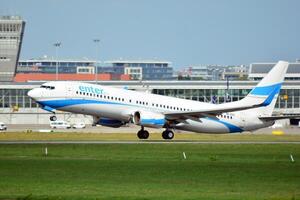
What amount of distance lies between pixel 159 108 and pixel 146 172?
32916 mm

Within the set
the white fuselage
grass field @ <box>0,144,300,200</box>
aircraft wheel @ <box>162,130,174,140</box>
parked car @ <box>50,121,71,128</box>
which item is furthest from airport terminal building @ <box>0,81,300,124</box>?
grass field @ <box>0,144,300,200</box>

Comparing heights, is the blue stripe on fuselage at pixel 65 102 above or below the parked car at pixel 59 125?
above

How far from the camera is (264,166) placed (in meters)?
50.7

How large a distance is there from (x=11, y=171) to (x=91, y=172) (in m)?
3.84

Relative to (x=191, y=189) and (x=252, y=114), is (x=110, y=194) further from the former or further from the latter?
(x=252, y=114)

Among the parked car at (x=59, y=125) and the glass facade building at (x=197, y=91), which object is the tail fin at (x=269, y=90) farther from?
the glass facade building at (x=197, y=91)

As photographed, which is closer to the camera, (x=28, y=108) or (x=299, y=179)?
(x=299, y=179)

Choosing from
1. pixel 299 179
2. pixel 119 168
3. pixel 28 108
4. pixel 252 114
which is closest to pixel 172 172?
pixel 119 168

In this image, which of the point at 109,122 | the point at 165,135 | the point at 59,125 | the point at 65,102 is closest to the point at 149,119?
the point at 165,135

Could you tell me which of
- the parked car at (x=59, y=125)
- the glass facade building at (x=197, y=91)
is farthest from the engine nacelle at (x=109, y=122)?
the glass facade building at (x=197, y=91)

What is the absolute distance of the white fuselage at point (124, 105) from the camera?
7800 cm

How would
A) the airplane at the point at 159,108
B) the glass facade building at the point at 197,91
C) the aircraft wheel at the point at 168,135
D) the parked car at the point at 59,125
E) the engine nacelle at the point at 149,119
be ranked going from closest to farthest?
the engine nacelle at the point at 149,119 < the airplane at the point at 159,108 < the aircraft wheel at the point at 168,135 < the parked car at the point at 59,125 < the glass facade building at the point at 197,91

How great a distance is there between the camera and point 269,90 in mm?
81000

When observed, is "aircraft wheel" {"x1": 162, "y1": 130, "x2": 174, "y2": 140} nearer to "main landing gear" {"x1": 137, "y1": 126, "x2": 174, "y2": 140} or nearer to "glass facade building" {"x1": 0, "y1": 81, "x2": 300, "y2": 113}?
"main landing gear" {"x1": 137, "y1": 126, "x2": 174, "y2": 140}
